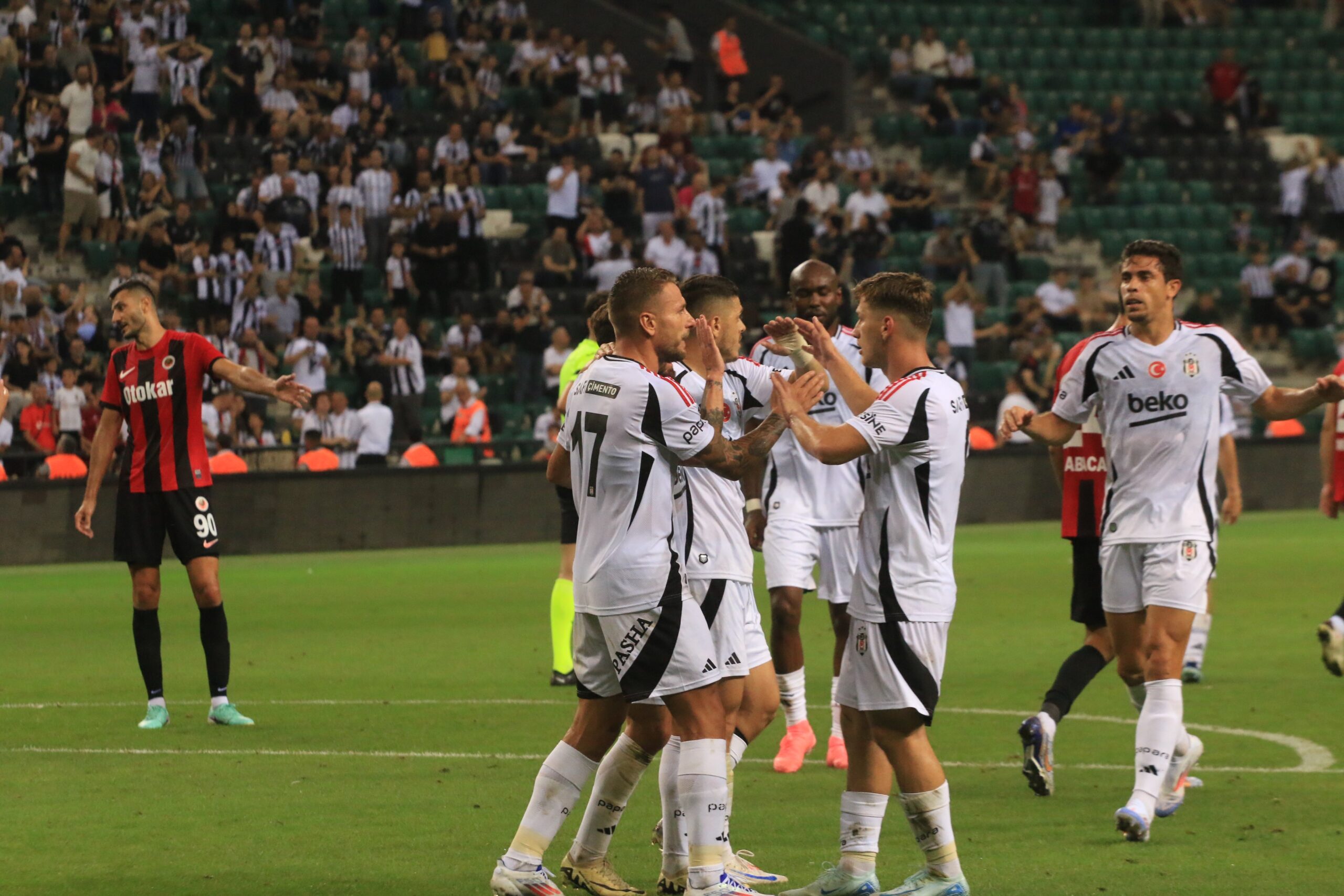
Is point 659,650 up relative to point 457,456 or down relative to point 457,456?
down

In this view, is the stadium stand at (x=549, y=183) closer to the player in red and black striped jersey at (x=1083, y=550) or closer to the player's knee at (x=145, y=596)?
the player's knee at (x=145, y=596)

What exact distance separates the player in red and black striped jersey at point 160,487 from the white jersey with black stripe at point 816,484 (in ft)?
9.67

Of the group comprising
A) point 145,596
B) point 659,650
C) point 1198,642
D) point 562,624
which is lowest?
point 1198,642

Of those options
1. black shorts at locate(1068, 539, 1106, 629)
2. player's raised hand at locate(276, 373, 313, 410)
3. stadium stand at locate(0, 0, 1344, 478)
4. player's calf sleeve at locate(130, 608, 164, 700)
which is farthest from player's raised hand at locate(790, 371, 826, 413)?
stadium stand at locate(0, 0, 1344, 478)

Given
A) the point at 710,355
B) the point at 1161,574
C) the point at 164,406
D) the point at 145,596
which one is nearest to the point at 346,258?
the point at 164,406

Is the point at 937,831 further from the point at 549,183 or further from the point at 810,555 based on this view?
the point at 549,183

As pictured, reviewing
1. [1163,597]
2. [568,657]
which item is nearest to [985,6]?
[568,657]

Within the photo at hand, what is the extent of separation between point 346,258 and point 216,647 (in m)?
14.5

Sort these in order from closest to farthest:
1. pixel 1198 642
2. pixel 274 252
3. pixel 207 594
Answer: pixel 207 594 → pixel 1198 642 → pixel 274 252

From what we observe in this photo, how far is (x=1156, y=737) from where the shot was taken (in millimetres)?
7141

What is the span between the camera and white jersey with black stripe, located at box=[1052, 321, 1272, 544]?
24.2 ft

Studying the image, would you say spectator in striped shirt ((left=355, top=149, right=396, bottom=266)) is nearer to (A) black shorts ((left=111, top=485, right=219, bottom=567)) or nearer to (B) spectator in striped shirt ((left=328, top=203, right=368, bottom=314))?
(B) spectator in striped shirt ((left=328, top=203, right=368, bottom=314))

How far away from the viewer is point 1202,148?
3312cm

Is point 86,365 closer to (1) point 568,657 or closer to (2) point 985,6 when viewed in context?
(1) point 568,657
